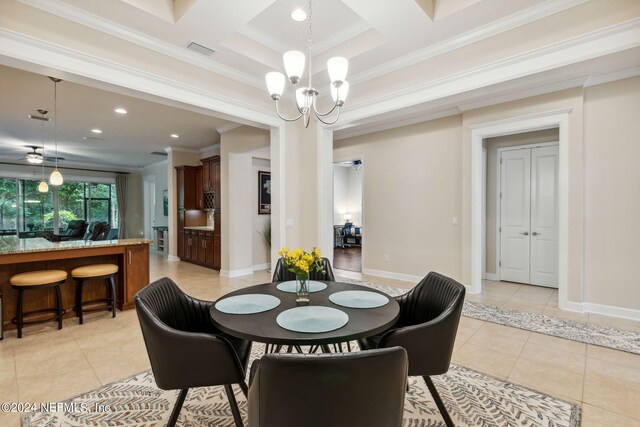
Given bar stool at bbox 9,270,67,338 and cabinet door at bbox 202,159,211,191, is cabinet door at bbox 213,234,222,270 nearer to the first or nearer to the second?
cabinet door at bbox 202,159,211,191

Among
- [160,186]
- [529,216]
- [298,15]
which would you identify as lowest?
[529,216]

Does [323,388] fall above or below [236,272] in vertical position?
above

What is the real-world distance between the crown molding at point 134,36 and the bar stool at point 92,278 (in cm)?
249

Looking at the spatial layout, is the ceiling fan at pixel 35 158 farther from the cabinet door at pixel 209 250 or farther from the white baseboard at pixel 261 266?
the white baseboard at pixel 261 266

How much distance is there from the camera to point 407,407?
6.44 ft

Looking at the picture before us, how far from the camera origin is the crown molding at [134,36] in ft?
8.07

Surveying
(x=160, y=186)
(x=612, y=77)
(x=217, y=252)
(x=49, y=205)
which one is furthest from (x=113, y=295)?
(x=49, y=205)

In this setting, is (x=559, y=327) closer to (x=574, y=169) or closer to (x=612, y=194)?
(x=612, y=194)

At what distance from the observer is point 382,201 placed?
581cm

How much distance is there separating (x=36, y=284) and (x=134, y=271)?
39.3 inches

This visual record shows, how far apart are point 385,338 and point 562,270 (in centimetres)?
346

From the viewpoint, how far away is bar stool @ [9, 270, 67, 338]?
3057 millimetres

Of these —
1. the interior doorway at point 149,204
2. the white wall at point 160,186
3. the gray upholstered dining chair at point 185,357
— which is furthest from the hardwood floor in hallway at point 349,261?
the interior doorway at point 149,204

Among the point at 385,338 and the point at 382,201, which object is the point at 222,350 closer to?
the point at 385,338
